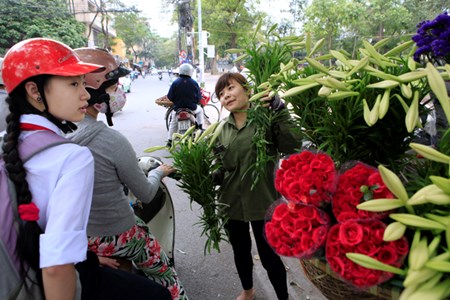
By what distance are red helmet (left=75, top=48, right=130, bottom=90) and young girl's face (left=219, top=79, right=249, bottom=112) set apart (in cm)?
61

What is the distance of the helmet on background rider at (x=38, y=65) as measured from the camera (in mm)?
1125

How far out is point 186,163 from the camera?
1773 millimetres

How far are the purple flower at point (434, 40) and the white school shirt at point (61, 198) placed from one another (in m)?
1.13

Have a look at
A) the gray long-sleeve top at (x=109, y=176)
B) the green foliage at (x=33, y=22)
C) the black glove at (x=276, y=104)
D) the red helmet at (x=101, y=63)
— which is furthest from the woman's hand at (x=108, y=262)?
the green foliage at (x=33, y=22)

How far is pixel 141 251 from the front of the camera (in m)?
1.87

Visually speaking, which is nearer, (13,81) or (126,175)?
(13,81)

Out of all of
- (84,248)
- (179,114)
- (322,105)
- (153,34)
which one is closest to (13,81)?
(84,248)

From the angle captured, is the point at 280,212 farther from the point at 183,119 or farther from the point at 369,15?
the point at 369,15

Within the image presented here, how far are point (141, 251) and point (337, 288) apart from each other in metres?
1.24

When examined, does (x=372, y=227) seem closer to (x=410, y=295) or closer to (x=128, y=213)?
(x=410, y=295)

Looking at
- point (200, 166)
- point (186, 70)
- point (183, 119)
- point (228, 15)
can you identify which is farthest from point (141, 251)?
point (228, 15)

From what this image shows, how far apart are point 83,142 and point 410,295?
1425 millimetres

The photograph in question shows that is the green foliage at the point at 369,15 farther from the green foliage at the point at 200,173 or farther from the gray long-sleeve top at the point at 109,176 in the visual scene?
the gray long-sleeve top at the point at 109,176

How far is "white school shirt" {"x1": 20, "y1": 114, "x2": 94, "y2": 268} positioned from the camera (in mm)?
1004
